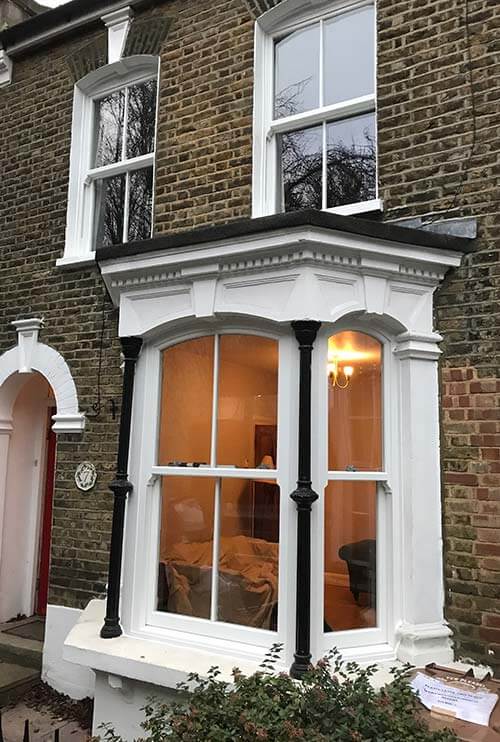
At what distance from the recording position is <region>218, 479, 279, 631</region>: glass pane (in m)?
3.86

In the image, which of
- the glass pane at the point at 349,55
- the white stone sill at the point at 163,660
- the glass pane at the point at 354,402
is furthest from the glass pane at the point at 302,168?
the white stone sill at the point at 163,660

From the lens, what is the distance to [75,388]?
5.79 meters

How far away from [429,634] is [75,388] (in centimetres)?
365

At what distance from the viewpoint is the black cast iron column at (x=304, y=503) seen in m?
3.49

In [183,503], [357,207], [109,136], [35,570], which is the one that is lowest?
[35,570]

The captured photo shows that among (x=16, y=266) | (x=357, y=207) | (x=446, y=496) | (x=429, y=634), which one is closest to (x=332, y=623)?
(x=429, y=634)

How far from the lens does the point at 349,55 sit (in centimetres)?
508

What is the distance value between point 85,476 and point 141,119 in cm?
349

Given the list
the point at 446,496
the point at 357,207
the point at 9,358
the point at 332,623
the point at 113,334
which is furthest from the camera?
the point at 9,358

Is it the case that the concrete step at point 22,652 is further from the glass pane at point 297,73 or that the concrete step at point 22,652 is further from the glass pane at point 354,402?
the glass pane at point 297,73

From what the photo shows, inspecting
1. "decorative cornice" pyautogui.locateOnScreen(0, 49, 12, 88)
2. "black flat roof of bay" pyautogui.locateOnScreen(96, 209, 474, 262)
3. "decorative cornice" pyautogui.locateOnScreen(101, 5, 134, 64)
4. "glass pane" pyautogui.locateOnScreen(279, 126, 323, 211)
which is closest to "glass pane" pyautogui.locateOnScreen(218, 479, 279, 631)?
"black flat roof of bay" pyautogui.locateOnScreen(96, 209, 474, 262)

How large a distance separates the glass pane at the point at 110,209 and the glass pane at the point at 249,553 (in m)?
3.20

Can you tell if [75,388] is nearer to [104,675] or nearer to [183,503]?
[183,503]

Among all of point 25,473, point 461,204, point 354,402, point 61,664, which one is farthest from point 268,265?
point 25,473
